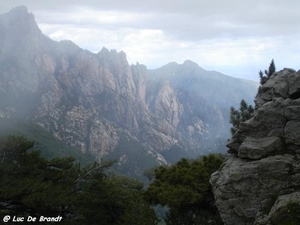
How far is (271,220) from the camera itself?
13602 mm

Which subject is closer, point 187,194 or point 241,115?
point 187,194

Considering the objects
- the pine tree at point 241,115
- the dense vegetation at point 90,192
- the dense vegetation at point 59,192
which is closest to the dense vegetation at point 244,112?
the pine tree at point 241,115

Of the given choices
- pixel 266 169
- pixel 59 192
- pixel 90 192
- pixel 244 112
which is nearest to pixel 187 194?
pixel 266 169

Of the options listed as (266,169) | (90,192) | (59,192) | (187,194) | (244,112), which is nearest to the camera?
(266,169)

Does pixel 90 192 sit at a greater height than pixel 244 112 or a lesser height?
lesser

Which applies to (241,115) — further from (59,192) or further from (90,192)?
(59,192)

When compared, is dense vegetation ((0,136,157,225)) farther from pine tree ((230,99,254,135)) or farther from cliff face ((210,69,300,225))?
pine tree ((230,99,254,135))

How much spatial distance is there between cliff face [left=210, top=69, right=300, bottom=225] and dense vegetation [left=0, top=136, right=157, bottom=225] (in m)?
4.97

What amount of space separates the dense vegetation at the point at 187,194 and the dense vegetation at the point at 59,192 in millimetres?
1232

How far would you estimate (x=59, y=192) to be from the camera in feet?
61.7

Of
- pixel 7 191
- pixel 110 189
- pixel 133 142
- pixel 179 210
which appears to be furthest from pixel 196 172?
pixel 133 142

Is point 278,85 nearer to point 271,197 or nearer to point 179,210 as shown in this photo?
point 271,197

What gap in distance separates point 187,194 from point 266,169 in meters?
5.95

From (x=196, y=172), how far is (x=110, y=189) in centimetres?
571
